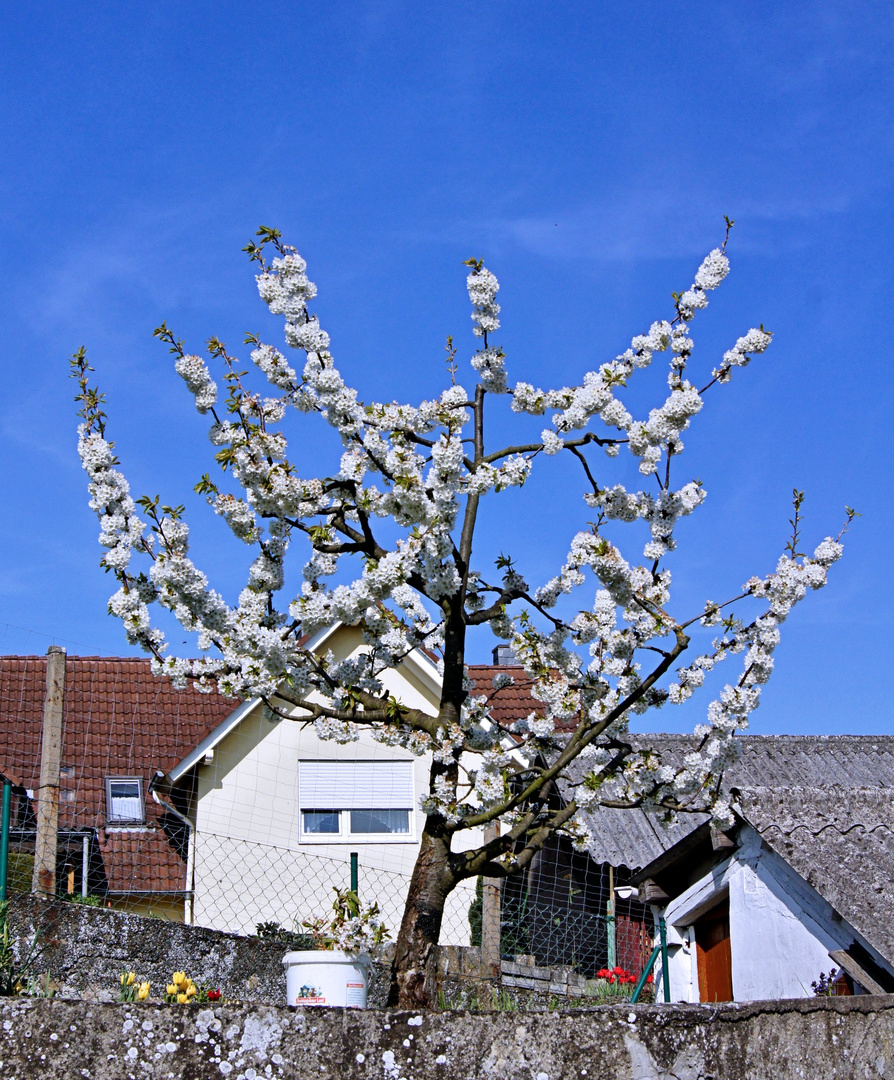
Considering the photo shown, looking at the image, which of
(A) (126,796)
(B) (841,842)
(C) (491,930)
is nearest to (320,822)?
(A) (126,796)

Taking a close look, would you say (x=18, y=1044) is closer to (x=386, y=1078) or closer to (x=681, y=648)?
(x=386, y=1078)

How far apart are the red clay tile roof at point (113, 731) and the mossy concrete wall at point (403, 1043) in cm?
938

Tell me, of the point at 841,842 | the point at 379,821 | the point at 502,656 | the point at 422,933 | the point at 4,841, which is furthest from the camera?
the point at 502,656

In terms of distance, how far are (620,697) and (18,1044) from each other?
308 cm

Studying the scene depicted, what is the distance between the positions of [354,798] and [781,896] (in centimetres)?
975

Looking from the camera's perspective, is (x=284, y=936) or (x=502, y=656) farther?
(x=502, y=656)

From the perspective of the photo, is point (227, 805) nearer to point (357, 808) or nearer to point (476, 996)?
point (357, 808)

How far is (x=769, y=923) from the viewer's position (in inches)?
205

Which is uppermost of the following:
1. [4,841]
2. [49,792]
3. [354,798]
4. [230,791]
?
[230,791]

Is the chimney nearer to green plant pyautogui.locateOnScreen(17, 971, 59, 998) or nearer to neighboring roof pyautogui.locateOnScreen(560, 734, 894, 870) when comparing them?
neighboring roof pyautogui.locateOnScreen(560, 734, 894, 870)

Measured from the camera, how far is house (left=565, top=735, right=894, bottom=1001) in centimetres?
463

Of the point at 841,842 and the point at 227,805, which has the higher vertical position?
the point at 227,805

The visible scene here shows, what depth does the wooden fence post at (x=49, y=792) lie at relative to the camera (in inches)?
249

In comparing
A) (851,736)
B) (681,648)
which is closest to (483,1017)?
(681,648)
